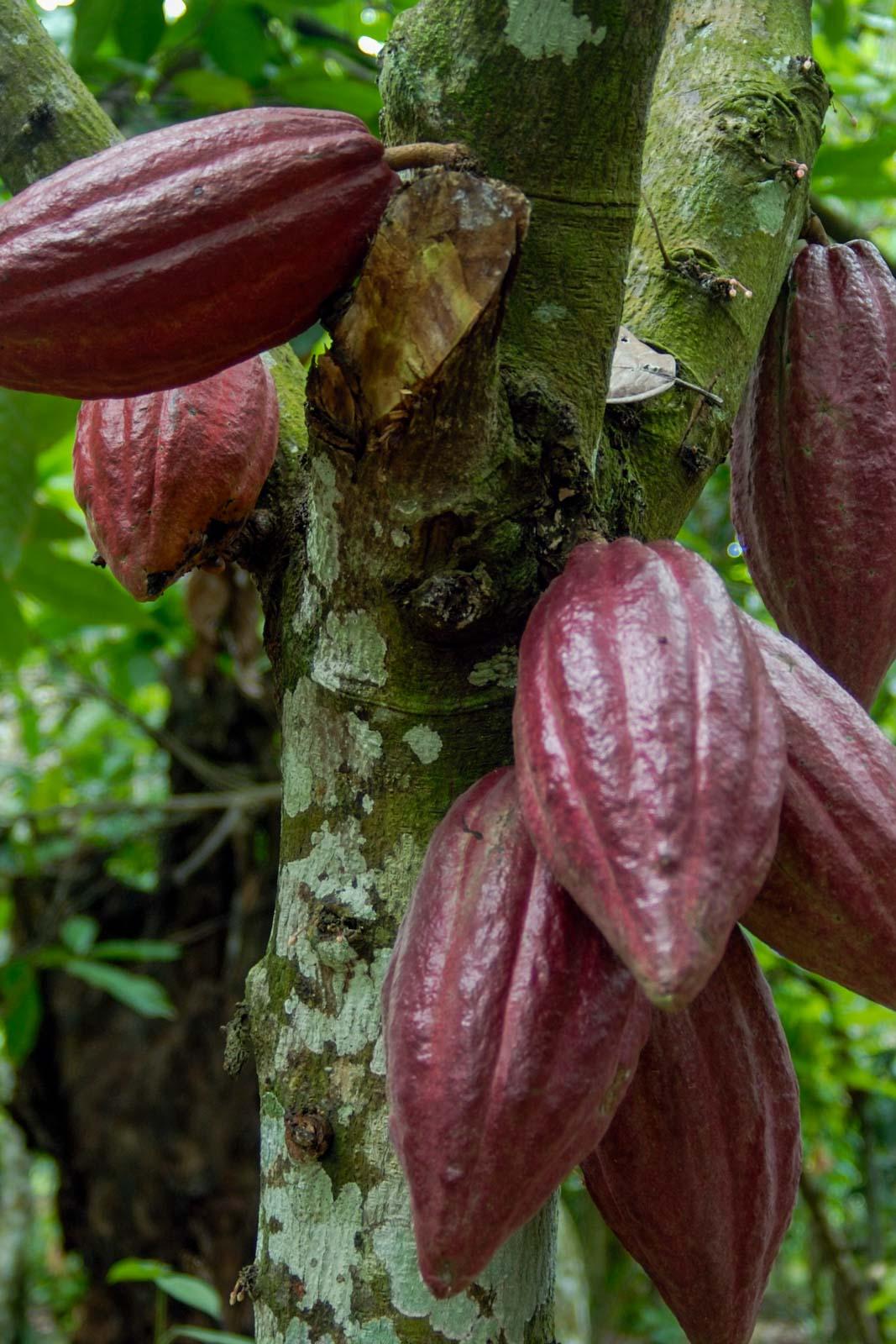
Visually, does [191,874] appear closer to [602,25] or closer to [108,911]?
[108,911]

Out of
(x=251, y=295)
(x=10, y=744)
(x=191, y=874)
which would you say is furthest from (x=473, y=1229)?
(x=10, y=744)

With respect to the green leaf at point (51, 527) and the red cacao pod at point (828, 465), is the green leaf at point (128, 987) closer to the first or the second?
the green leaf at point (51, 527)

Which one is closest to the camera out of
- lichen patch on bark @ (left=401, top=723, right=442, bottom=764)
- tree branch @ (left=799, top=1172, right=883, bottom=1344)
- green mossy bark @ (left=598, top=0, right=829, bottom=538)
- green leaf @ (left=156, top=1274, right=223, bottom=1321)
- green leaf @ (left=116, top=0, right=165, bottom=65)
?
lichen patch on bark @ (left=401, top=723, right=442, bottom=764)

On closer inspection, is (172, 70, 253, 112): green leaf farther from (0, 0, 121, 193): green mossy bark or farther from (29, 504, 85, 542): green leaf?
(0, 0, 121, 193): green mossy bark

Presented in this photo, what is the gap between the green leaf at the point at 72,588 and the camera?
1.68 m

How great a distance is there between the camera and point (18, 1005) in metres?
2.22

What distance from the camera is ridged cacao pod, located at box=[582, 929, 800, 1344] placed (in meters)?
0.71

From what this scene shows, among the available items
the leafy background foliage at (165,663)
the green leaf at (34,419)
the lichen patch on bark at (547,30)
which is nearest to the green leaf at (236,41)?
the leafy background foliage at (165,663)

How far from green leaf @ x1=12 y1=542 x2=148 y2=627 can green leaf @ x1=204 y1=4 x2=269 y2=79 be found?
880mm

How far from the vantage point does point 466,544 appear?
75 centimetres

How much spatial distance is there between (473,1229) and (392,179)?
1.87 feet

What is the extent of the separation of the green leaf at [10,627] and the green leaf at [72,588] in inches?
3.7

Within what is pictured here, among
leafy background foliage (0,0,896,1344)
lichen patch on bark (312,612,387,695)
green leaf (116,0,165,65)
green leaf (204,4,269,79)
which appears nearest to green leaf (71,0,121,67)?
leafy background foliage (0,0,896,1344)

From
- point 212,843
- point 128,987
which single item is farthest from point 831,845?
point 212,843
